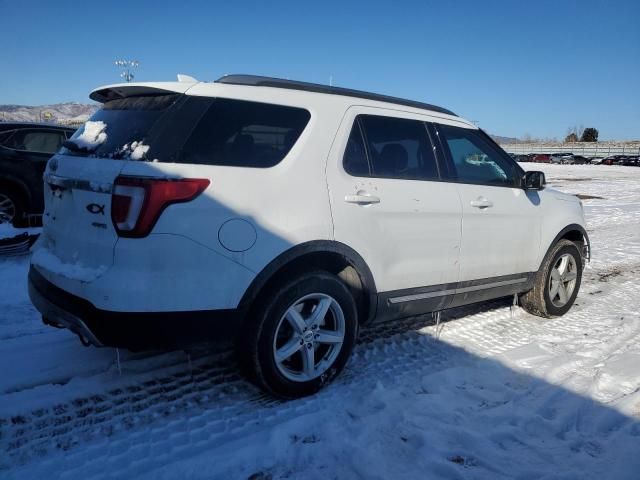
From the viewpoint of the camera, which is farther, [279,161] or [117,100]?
[117,100]

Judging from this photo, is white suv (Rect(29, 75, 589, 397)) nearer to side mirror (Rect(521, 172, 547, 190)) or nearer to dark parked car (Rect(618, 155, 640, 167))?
side mirror (Rect(521, 172, 547, 190))

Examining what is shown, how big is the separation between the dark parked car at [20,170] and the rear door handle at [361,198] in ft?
20.6

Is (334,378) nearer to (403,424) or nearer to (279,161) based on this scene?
(403,424)

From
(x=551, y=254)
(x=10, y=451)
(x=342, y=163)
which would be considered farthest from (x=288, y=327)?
(x=551, y=254)

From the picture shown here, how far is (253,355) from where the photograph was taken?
2771mm

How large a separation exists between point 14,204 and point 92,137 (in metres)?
5.51

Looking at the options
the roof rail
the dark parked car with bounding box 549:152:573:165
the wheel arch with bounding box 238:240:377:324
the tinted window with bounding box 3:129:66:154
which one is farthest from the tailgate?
the dark parked car with bounding box 549:152:573:165

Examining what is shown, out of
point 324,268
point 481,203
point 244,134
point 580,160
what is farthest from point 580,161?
point 244,134

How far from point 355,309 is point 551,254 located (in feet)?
8.47

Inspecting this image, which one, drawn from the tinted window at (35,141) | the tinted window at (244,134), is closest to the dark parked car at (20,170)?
the tinted window at (35,141)

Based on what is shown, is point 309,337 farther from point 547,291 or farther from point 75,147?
point 547,291

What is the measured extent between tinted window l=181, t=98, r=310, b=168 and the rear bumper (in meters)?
0.85

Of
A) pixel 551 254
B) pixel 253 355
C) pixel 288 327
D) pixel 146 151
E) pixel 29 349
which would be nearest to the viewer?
pixel 146 151

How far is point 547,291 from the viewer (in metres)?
4.76
